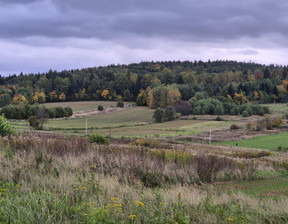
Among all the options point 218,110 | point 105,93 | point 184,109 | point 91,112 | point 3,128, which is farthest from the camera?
point 105,93

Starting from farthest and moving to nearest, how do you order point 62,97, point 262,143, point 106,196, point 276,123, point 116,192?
1. point 62,97
2. point 276,123
3. point 262,143
4. point 116,192
5. point 106,196

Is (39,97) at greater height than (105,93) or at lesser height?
lesser

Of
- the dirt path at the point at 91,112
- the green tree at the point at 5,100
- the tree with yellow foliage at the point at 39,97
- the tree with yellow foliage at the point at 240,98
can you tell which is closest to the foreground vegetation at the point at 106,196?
the dirt path at the point at 91,112

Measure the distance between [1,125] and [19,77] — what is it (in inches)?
5680

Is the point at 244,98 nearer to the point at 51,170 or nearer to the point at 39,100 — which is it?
the point at 39,100

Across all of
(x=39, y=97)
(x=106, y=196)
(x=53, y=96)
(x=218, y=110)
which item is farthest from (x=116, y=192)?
(x=53, y=96)

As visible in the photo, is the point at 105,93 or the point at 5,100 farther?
the point at 105,93

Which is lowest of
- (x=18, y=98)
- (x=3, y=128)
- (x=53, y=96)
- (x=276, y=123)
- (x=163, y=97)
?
(x=276, y=123)

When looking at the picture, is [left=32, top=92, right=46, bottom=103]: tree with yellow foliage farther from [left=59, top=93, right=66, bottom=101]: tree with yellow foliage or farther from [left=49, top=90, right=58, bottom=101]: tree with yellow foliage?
[left=59, top=93, right=66, bottom=101]: tree with yellow foliage

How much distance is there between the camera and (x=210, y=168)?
13.4 metres

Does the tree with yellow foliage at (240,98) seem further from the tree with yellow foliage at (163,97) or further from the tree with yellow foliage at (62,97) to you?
the tree with yellow foliage at (62,97)

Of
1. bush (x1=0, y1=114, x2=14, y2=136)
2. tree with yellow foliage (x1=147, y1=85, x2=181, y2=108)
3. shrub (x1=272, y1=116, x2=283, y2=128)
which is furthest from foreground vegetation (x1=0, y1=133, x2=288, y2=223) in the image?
tree with yellow foliage (x1=147, y1=85, x2=181, y2=108)

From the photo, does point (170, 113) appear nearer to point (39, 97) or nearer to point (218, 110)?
point (218, 110)

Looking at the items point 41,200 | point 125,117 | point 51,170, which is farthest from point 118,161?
point 125,117
